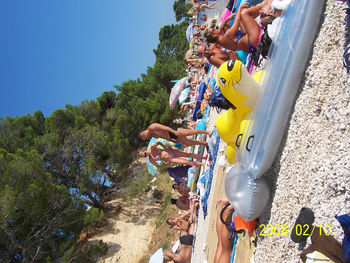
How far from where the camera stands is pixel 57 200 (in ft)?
23.0

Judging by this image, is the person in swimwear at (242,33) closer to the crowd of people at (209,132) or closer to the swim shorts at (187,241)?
the crowd of people at (209,132)

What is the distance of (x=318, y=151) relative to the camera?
1949mm

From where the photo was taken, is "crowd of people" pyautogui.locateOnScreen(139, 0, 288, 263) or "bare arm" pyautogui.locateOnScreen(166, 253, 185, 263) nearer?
"crowd of people" pyautogui.locateOnScreen(139, 0, 288, 263)

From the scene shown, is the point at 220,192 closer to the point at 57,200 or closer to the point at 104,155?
the point at 57,200

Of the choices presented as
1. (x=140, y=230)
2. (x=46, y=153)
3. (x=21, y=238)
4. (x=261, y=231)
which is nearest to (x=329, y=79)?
(x=261, y=231)

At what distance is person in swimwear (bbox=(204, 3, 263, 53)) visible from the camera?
10.5 feet

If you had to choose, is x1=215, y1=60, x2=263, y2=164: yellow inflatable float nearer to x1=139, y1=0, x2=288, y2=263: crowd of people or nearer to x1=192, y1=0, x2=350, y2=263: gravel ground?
x1=192, y1=0, x2=350, y2=263: gravel ground

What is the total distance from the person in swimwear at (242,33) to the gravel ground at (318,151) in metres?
1.21

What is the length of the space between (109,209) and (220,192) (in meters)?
Answer: 7.27
